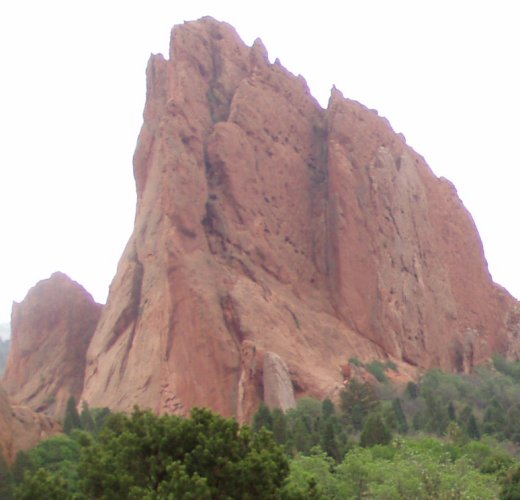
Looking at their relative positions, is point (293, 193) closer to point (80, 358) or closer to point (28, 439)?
point (80, 358)

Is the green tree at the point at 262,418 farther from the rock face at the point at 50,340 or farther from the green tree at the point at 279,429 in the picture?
the rock face at the point at 50,340

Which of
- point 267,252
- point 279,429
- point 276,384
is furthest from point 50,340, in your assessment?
point 279,429

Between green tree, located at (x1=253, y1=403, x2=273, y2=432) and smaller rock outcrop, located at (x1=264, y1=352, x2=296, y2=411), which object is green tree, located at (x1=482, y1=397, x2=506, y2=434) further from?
green tree, located at (x1=253, y1=403, x2=273, y2=432)

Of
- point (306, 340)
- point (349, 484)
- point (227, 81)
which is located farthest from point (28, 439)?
point (227, 81)

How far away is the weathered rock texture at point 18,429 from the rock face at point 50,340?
64.5ft

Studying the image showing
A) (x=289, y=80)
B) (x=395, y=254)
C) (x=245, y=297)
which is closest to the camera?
(x=245, y=297)

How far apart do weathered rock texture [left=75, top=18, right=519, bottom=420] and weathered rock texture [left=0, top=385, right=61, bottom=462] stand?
37.6ft

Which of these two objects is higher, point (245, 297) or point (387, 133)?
point (387, 133)

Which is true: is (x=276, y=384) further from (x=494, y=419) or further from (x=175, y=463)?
(x=175, y=463)

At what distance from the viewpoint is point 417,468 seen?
104ft

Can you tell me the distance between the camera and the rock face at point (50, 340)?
6269 cm

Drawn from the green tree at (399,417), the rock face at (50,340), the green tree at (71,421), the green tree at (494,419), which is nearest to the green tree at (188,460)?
the green tree at (71,421)

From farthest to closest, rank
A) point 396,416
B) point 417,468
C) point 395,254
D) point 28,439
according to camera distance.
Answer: point 395,254 < point 396,416 < point 28,439 < point 417,468

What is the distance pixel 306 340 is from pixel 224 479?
35.3 meters
